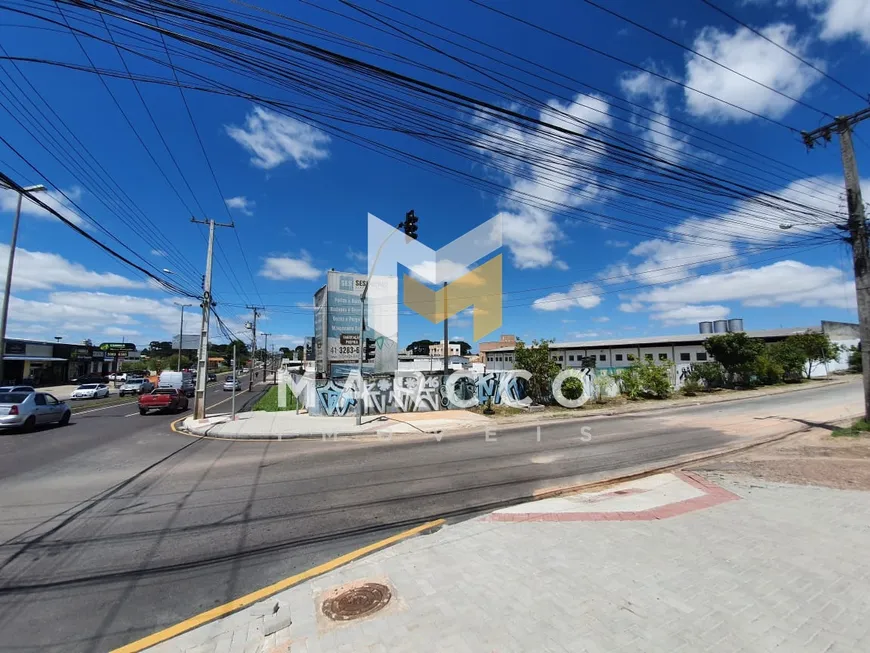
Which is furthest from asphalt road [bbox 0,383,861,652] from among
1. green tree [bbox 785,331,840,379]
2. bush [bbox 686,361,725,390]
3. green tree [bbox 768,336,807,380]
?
green tree [bbox 785,331,840,379]

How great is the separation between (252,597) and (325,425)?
12322 mm

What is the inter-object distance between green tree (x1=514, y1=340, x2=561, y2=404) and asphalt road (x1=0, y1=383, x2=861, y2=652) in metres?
6.40

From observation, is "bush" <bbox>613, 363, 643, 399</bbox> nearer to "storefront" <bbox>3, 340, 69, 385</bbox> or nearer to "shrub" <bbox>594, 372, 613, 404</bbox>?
"shrub" <bbox>594, 372, 613, 404</bbox>

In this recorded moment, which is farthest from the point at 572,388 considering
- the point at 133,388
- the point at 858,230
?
the point at 133,388

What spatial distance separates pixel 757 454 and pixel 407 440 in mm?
9301

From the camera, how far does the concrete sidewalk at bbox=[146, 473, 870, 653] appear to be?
290 cm

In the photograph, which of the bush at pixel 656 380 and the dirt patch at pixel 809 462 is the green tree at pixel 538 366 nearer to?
the bush at pixel 656 380

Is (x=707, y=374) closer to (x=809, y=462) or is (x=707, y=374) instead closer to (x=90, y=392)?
(x=809, y=462)

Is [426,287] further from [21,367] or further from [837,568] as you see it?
[21,367]

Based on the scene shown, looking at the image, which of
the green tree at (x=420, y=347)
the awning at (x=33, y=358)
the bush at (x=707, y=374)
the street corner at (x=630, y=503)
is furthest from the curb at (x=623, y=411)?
the green tree at (x=420, y=347)

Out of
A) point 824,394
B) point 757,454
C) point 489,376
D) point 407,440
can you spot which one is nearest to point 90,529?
point 407,440

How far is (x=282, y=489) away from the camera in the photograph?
7.41 metres

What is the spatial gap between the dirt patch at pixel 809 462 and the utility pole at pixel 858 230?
2.83 meters

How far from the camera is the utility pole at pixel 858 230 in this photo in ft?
37.8
